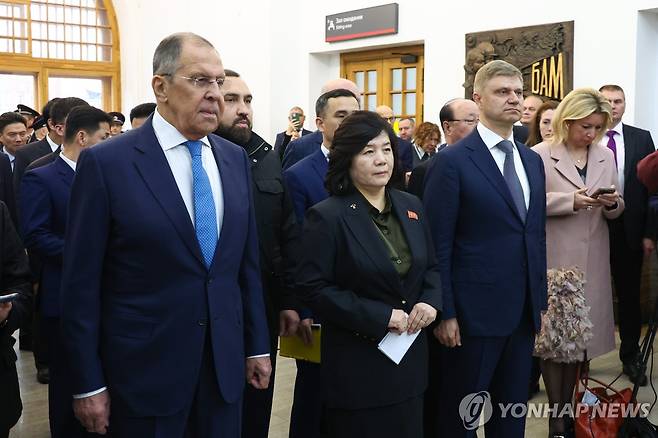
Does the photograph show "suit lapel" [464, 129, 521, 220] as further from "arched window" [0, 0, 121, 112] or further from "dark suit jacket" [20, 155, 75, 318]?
"arched window" [0, 0, 121, 112]

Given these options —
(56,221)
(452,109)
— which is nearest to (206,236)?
(56,221)

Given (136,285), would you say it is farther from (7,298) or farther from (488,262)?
(488,262)

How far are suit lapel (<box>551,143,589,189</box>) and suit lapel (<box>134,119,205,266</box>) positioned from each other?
2.31m

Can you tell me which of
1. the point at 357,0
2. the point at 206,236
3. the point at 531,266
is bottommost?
the point at 531,266

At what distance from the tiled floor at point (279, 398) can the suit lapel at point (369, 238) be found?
5.27 feet

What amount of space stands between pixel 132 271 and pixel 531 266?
5.22 feet

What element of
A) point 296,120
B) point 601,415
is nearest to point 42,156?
point 296,120

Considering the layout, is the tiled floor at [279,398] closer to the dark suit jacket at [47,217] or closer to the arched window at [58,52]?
the dark suit jacket at [47,217]

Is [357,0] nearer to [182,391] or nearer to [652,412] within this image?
[652,412]

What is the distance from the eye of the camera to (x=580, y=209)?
3559mm

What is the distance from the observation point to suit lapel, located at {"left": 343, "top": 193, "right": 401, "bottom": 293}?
2299 millimetres

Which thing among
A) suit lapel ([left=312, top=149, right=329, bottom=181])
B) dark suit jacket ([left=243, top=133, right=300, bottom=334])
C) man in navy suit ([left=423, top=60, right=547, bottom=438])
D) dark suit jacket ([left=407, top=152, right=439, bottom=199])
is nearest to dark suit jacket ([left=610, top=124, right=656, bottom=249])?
dark suit jacket ([left=407, top=152, right=439, bottom=199])

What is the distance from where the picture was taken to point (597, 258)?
362 cm

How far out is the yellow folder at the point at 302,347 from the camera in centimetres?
283
